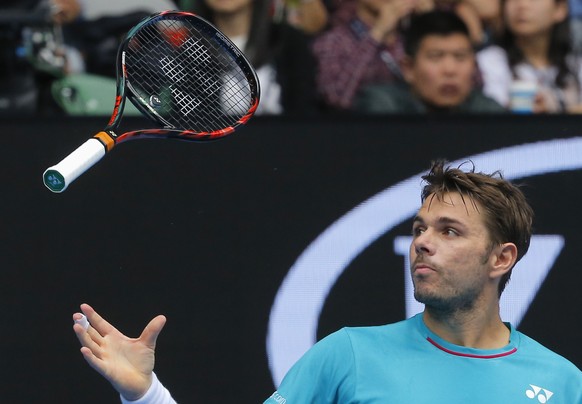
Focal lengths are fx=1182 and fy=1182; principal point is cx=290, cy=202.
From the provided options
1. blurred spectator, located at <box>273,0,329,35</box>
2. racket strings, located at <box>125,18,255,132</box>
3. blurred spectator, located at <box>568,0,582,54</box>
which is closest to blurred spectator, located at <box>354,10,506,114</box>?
blurred spectator, located at <box>273,0,329,35</box>

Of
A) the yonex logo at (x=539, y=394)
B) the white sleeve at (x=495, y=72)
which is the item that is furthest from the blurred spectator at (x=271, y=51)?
the yonex logo at (x=539, y=394)

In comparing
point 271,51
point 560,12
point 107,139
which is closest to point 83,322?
point 107,139

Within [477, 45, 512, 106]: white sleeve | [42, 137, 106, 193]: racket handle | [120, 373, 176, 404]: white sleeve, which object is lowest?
[120, 373, 176, 404]: white sleeve

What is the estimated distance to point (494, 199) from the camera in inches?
136

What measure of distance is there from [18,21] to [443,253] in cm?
Answer: 288

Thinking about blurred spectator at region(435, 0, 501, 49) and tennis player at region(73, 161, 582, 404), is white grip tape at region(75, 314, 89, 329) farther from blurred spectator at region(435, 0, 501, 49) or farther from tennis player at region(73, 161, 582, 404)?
blurred spectator at region(435, 0, 501, 49)

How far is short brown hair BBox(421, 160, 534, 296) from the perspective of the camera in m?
3.46

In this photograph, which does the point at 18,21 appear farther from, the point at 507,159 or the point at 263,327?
the point at 507,159

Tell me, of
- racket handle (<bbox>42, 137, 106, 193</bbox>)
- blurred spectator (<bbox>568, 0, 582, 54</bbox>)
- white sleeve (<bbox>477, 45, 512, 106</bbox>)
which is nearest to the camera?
racket handle (<bbox>42, 137, 106, 193</bbox>)

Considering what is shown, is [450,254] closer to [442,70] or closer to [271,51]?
[442,70]

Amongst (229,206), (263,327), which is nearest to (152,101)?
(229,206)

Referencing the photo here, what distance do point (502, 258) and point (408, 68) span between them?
1978 millimetres

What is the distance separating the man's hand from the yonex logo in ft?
3.40

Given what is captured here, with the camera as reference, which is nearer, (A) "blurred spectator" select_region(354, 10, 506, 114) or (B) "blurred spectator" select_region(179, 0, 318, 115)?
(A) "blurred spectator" select_region(354, 10, 506, 114)
